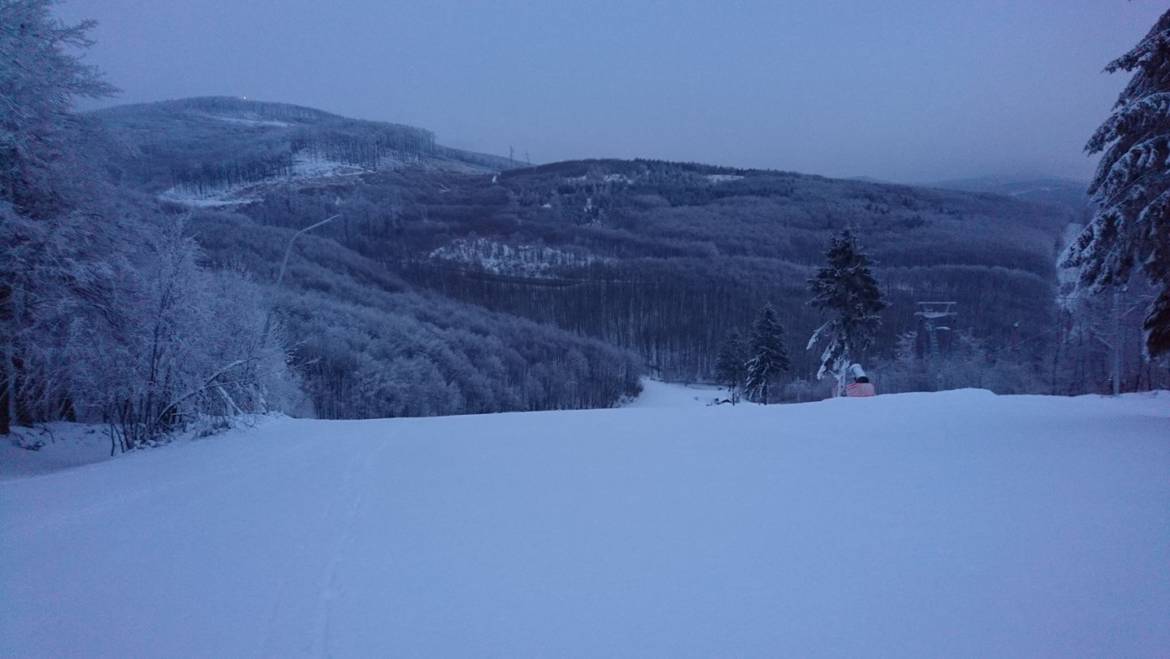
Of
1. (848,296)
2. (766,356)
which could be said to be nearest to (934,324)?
(766,356)

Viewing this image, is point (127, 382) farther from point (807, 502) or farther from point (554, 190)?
point (554, 190)

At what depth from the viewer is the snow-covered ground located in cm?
328

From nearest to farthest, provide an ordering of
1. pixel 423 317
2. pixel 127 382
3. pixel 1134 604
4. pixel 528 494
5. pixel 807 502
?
pixel 1134 604, pixel 807 502, pixel 528 494, pixel 127 382, pixel 423 317

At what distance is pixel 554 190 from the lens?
538 feet

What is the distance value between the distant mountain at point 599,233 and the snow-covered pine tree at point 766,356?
747 cm

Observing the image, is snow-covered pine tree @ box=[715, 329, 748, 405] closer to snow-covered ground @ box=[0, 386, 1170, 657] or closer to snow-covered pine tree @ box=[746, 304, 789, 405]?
snow-covered pine tree @ box=[746, 304, 789, 405]

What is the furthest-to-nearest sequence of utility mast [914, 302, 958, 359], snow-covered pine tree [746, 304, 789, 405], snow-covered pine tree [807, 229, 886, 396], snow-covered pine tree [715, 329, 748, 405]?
utility mast [914, 302, 958, 359] < snow-covered pine tree [715, 329, 748, 405] < snow-covered pine tree [746, 304, 789, 405] < snow-covered pine tree [807, 229, 886, 396]

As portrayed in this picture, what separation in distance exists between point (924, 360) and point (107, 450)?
46.0 m

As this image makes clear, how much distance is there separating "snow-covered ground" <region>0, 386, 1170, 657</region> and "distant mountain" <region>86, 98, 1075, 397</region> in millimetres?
15852

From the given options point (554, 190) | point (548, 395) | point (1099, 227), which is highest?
point (554, 190)

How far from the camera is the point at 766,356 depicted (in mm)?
34969

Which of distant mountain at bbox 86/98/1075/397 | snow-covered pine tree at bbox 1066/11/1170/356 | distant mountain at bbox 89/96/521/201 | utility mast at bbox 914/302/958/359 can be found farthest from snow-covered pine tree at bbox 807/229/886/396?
distant mountain at bbox 89/96/521/201

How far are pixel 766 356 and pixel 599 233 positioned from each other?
104226 mm

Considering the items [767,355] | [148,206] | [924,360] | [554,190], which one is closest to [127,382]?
[148,206]
